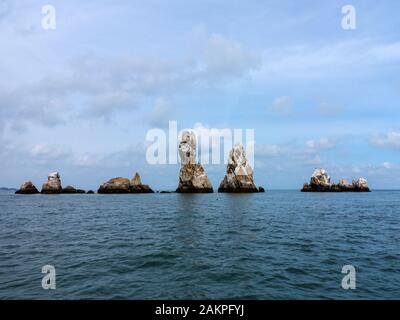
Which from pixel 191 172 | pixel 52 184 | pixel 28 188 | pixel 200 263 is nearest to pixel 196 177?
pixel 191 172

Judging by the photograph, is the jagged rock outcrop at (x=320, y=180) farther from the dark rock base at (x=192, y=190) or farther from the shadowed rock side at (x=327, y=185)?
the dark rock base at (x=192, y=190)

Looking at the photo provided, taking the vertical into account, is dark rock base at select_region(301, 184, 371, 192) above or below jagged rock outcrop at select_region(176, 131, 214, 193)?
below

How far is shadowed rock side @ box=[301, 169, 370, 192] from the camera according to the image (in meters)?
147

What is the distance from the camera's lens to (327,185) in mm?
148000

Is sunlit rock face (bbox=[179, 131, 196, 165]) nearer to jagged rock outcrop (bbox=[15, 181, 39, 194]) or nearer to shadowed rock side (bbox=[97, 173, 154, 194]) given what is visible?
shadowed rock side (bbox=[97, 173, 154, 194])

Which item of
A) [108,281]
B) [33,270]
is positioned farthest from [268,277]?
[33,270]

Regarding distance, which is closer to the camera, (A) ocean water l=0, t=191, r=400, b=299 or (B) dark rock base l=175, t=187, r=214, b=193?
(A) ocean water l=0, t=191, r=400, b=299

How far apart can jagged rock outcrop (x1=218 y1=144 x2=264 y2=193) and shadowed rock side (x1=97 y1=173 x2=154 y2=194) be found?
3846 cm

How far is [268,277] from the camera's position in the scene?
50.0 ft

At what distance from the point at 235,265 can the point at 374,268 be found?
7.13m

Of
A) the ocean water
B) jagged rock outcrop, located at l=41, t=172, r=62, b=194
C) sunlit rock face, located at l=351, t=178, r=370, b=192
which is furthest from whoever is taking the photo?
sunlit rock face, located at l=351, t=178, r=370, b=192

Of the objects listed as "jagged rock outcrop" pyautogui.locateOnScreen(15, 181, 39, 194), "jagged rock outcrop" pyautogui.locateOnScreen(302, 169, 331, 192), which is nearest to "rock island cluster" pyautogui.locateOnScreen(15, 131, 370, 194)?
"jagged rock outcrop" pyautogui.locateOnScreen(15, 181, 39, 194)
